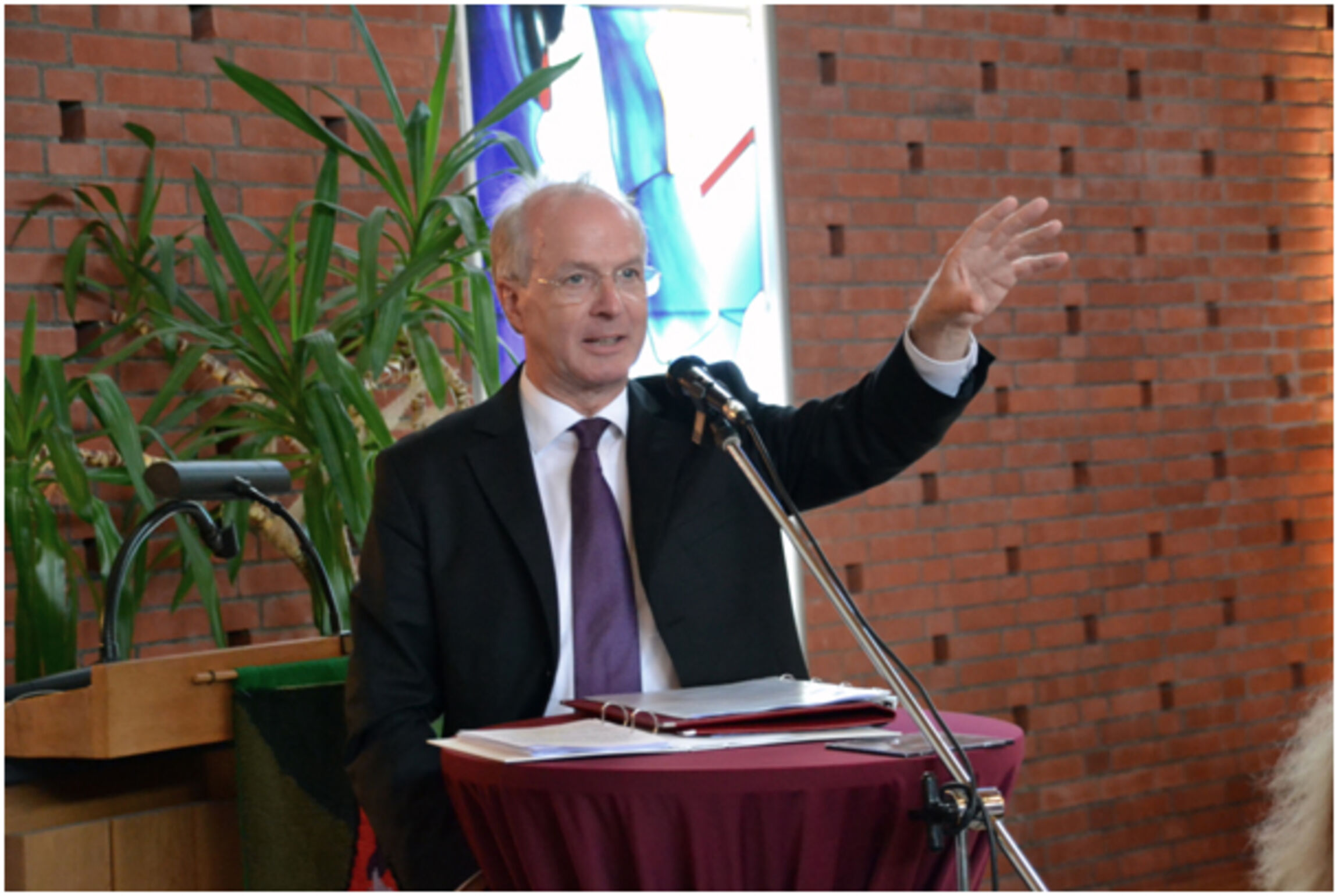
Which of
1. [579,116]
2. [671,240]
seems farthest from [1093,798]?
[579,116]

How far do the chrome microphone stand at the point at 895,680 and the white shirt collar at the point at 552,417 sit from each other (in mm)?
465

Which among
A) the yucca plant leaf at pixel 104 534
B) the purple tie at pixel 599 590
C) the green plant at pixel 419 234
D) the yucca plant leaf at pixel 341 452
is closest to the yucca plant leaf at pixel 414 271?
the green plant at pixel 419 234

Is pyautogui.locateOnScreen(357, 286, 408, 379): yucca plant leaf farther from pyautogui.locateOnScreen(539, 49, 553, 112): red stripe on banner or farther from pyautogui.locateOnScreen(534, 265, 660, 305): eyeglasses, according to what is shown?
pyautogui.locateOnScreen(539, 49, 553, 112): red stripe on banner

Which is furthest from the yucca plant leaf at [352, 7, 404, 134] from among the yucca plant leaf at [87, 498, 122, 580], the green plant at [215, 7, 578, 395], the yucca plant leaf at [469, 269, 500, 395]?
the yucca plant leaf at [87, 498, 122, 580]

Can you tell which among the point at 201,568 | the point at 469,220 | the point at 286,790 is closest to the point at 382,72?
the point at 469,220

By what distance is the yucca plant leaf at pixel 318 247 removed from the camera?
3174mm

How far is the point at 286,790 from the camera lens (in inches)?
91.4

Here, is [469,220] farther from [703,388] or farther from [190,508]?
[703,388]

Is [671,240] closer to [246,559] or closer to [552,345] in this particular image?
[246,559]

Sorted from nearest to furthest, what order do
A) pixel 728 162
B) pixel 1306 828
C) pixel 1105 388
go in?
pixel 1306 828 → pixel 728 162 → pixel 1105 388

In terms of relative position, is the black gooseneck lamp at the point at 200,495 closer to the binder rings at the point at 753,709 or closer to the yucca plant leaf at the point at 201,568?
the yucca plant leaf at the point at 201,568

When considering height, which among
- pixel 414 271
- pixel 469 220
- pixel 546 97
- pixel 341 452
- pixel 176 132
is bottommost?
pixel 341 452

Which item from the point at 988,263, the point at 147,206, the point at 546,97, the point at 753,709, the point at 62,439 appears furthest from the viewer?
the point at 546,97

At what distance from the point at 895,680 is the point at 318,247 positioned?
205cm
